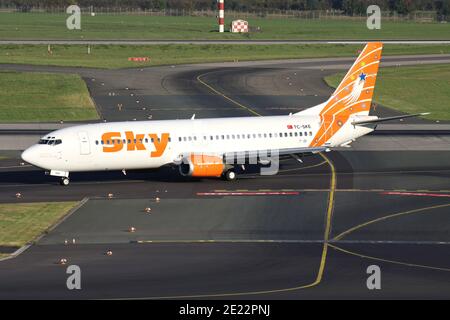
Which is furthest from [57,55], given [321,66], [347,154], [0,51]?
[347,154]

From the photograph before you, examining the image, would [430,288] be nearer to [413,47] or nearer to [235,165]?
[235,165]

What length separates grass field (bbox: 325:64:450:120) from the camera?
113 m

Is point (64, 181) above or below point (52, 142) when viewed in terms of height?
below

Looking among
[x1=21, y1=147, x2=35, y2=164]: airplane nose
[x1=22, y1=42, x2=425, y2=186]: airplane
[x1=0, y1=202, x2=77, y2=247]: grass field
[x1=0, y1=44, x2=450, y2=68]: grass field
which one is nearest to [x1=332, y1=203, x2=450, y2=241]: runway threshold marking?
[x1=22, y1=42, x2=425, y2=186]: airplane

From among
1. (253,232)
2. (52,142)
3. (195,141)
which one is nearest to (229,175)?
(195,141)

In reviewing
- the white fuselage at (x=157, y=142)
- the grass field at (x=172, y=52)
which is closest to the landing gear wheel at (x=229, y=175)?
the white fuselage at (x=157, y=142)

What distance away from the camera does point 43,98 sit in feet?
382

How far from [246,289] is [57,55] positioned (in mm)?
122822

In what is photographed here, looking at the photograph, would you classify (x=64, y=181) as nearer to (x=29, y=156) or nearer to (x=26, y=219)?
(x=29, y=156)

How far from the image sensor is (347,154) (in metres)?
82.1

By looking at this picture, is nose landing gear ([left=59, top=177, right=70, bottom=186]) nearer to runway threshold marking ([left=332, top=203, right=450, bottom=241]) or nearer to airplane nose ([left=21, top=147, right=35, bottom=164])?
airplane nose ([left=21, top=147, right=35, bottom=164])

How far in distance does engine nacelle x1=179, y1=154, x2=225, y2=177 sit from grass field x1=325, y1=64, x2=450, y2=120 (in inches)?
1661

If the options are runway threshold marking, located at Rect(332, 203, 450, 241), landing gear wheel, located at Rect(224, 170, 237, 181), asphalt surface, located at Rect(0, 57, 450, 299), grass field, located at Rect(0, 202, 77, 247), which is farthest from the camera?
landing gear wheel, located at Rect(224, 170, 237, 181)

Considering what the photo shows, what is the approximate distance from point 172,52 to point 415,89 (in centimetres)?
5484
